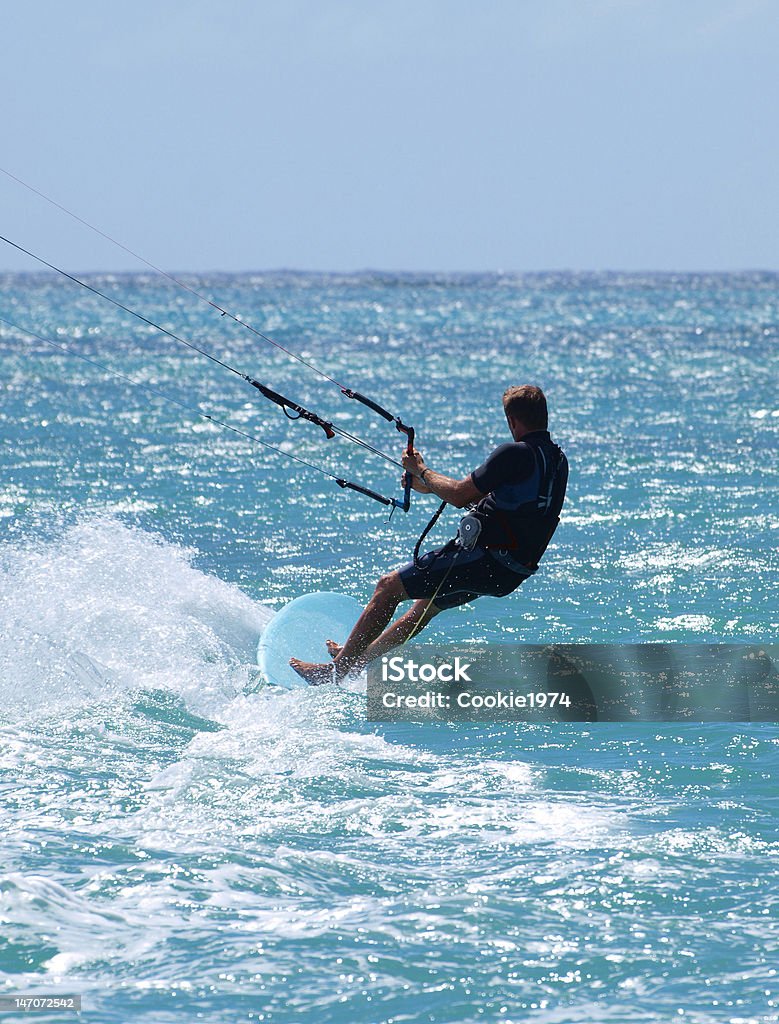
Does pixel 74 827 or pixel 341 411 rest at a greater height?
pixel 341 411

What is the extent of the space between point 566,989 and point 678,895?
31.3 inches

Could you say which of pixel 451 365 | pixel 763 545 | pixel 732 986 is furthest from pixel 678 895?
pixel 451 365

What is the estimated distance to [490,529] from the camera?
23.0ft

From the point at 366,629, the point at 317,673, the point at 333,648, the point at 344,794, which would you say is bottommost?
the point at 344,794

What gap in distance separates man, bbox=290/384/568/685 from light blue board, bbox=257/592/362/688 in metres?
0.46

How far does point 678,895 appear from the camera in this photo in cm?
504

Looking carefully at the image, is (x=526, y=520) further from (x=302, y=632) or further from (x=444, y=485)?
(x=302, y=632)

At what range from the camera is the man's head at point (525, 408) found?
22.5 ft

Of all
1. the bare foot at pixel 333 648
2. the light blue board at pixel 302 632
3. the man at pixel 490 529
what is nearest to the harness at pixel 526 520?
the man at pixel 490 529

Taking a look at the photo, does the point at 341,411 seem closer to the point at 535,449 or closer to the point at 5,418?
the point at 5,418

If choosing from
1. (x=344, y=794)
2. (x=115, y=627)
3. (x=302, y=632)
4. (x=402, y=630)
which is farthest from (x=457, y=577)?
(x=115, y=627)

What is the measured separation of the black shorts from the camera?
7.13m

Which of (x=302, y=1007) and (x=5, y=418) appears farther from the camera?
(x=5, y=418)

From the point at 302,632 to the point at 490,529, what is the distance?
150 centimetres
